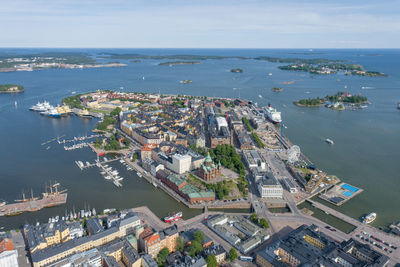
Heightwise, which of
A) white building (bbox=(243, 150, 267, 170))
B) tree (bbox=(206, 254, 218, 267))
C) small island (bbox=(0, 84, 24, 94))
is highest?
small island (bbox=(0, 84, 24, 94))

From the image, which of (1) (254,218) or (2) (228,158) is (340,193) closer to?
(1) (254,218)

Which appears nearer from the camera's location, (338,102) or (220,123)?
(220,123)

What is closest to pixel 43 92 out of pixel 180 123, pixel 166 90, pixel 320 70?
pixel 166 90

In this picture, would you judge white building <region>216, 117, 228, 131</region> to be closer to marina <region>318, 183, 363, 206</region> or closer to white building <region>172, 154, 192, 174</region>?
white building <region>172, 154, 192, 174</region>

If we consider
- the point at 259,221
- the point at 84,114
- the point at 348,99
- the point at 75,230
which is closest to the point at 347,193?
the point at 259,221

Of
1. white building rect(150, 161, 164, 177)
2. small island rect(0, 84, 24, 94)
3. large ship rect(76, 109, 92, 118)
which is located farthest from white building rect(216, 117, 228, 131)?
small island rect(0, 84, 24, 94)

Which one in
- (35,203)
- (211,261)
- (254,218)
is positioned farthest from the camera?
(35,203)

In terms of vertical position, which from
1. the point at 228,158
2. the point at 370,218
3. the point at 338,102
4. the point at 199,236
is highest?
the point at 338,102

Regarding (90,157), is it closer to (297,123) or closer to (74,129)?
(74,129)
